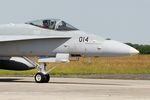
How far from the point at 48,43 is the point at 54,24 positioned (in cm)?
86

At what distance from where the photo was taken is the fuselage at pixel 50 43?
20.2m

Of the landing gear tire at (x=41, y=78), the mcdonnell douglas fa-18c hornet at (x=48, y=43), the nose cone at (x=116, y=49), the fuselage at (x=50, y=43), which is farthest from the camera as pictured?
the landing gear tire at (x=41, y=78)

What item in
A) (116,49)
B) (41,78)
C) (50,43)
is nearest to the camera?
(116,49)

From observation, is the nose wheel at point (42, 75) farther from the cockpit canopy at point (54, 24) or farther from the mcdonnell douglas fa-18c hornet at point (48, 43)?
the cockpit canopy at point (54, 24)

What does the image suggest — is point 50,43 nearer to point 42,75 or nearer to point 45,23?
point 45,23

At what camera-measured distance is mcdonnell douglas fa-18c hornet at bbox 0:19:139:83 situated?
20578 mm

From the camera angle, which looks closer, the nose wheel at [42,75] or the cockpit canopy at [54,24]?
the nose wheel at [42,75]

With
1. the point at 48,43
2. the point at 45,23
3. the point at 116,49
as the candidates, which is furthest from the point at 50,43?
the point at 116,49

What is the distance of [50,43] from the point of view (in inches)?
846

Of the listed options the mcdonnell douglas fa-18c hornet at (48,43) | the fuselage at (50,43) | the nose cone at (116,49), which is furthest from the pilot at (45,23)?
the nose cone at (116,49)

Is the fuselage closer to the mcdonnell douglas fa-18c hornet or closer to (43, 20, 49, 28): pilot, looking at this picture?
the mcdonnell douglas fa-18c hornet

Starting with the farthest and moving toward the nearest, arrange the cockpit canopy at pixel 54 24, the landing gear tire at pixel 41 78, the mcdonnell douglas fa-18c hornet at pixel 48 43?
1. the cockpit canopy at pixel 54 24
2. the landing gear tire at pixel 41 78
3. the mcdonnell douglas fa-18c hornet at pixel 48 43

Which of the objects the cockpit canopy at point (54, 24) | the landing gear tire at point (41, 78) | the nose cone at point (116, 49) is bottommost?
the landing gear tire at point (41, 78)

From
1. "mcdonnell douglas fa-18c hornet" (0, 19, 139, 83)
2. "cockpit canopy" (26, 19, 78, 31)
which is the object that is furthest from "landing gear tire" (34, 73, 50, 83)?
"cockpit canopy" (26, 19, 78, 31)
